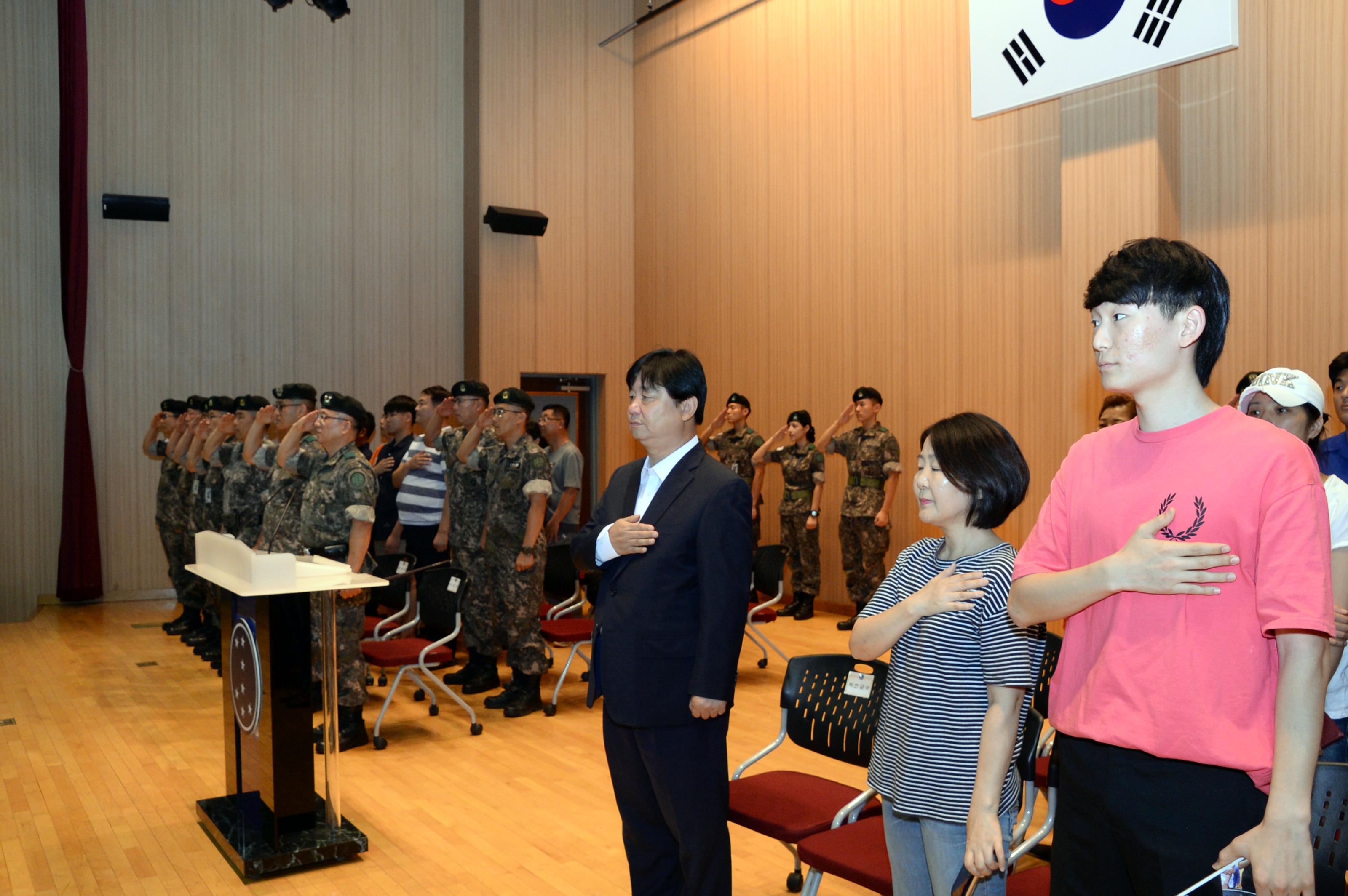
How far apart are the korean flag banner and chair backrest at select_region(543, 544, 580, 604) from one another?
163 inches

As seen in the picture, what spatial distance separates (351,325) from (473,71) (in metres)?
3.12

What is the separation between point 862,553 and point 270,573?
5.75 m

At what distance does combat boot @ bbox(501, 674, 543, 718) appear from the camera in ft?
18.3

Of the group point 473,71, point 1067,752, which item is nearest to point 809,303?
point 473,71

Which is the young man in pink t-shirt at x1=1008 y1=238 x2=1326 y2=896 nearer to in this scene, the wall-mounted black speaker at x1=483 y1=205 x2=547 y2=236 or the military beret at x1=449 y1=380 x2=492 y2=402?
the military beret at x1=449 y1=380 x2=492 y2=402

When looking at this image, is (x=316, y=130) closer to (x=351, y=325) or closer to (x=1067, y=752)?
(x=351, y=325)

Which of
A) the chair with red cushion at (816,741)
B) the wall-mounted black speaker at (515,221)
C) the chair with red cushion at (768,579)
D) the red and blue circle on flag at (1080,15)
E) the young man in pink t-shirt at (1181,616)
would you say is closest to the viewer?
the young man in pink t-shirt at (1181,616)

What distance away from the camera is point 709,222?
10633 millimetres

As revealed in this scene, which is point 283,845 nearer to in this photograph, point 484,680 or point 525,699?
point 525,699

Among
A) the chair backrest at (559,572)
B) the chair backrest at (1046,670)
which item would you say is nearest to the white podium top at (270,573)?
the chair backrest at (1046,670)

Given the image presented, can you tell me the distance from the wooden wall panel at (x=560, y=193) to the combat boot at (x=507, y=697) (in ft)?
18.2

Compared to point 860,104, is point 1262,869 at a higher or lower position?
lower

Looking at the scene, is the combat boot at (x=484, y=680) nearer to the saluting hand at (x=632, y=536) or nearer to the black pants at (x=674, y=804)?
the black pants at (x=674, y=804)

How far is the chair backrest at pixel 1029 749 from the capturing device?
7.37 ft
